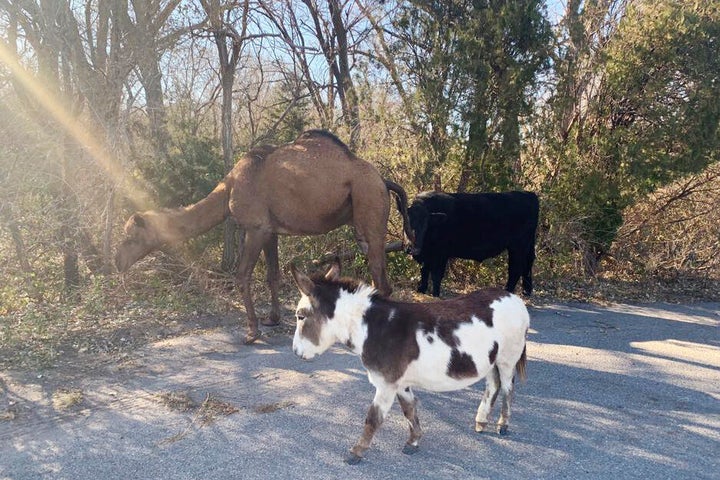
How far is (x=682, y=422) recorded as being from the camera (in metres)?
4.04

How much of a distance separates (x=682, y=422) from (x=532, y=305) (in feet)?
12.7

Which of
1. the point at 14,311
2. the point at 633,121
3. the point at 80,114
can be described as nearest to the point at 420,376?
the point at 14,311

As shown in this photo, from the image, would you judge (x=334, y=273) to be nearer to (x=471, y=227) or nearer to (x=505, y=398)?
(x=505, y=398)

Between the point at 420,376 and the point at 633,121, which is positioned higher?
the point at 633,121

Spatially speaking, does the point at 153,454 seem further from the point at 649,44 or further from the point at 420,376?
the point at 649,44

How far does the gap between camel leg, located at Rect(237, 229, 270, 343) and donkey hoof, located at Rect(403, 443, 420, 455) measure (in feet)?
9.46

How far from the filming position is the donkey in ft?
11.1

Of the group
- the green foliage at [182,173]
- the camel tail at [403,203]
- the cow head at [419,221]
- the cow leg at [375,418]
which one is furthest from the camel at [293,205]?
the cow leg at [375,418]

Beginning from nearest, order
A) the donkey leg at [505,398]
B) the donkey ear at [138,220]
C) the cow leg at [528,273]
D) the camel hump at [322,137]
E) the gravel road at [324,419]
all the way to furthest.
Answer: the gravel road at [324,419] → the donkey leg at [505,398] → the donkey ear at [138,220] → the camel hump at [322,137] → the cow leg at [528,273]

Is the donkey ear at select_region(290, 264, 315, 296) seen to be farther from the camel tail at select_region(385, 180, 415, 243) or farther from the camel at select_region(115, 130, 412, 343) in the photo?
the camel tail at select_region(385, 180, 415, 243)

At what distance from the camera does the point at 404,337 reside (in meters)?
3.43

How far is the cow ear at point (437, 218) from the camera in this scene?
7371 mm

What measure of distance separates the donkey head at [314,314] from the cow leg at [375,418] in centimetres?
51

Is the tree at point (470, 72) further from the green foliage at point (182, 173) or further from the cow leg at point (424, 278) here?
the green foliage at point (182, 173)
